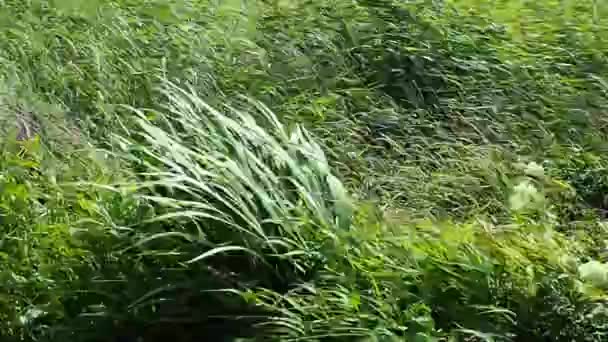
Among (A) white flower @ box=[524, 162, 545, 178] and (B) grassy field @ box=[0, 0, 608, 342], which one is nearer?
(B) grassy field @ box=[0, 0, 608, 342]

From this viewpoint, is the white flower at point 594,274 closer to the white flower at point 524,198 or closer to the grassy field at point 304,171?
the grassy field at point 304,171

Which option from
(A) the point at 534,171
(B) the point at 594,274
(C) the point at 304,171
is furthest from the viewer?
(A) the point at 534,171

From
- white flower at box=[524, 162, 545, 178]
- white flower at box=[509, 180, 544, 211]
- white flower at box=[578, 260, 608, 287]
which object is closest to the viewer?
white flower at box=[578, 260, 608, 287]

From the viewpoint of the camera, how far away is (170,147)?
3713 millimetres

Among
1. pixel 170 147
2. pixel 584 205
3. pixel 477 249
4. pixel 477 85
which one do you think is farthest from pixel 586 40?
pixel 170 147

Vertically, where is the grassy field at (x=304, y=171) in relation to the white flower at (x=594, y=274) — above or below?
below

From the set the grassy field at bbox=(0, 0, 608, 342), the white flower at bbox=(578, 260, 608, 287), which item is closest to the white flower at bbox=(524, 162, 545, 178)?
the grassy field at bbox=(0, 0, 608, 342)

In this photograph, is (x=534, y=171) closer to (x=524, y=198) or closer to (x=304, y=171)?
(x=524, y=198)

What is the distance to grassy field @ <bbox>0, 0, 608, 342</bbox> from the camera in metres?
3.40

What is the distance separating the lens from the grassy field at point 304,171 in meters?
3.40

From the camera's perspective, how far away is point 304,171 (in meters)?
3.82

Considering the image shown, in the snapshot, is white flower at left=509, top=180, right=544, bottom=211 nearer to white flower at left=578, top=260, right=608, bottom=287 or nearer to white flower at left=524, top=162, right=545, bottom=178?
white flower at left=524, top=162, right=545, bottom=178

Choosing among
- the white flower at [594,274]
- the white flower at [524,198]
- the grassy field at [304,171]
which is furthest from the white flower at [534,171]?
the white flower at [594,274]

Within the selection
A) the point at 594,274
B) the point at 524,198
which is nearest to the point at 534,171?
the point at 524,198
